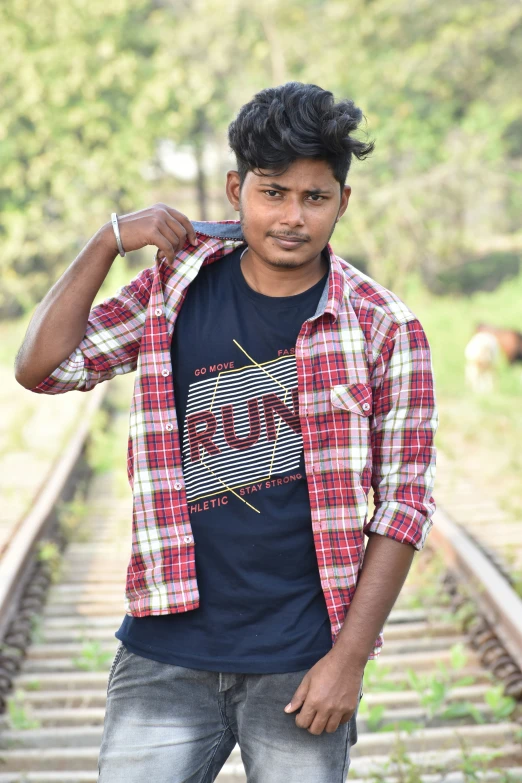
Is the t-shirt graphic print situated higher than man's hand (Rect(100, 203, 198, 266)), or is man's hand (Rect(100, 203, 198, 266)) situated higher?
man's hand (Rect(100, 203, 198, 266))

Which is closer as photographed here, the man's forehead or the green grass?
the man's forehead

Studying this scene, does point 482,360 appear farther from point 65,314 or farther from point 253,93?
point 253,93

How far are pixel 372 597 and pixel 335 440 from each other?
31 centimetres

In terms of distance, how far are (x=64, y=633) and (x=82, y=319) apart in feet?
10.7

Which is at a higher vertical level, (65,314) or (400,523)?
(65,314)

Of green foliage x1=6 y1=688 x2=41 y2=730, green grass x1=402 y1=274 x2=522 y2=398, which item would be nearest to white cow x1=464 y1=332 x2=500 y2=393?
green grass x1=402 y1=274 x2=522 y2=398

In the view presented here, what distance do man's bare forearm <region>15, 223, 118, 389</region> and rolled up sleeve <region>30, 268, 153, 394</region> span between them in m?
0.04

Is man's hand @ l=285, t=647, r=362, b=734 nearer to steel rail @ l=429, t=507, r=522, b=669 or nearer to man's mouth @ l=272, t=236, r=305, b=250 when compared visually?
man's mouth @ l=272, t=236, r=305, b=250

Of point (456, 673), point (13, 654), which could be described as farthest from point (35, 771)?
point (456, 673)

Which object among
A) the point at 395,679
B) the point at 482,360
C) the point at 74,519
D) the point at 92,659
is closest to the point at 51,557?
the point at 74,519

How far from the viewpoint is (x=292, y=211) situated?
1.91 metres

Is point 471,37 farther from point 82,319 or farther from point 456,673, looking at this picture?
point 82,319

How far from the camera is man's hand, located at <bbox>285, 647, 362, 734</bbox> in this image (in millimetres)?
1833

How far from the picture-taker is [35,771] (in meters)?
3.48
